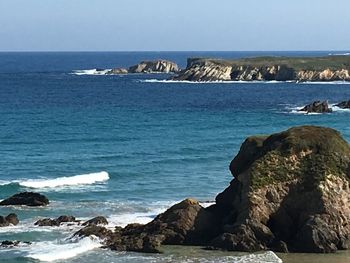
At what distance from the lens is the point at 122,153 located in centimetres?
5894

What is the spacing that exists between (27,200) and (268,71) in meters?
135

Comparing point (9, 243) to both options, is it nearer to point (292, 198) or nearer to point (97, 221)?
point (97, 221)

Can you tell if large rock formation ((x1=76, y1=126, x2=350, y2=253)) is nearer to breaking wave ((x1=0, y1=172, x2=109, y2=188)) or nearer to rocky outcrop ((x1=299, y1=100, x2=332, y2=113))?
breaking wave ((x1=0, y1=172, x2=109, y2=188))

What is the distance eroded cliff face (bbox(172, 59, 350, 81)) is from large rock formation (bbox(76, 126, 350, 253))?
448ft

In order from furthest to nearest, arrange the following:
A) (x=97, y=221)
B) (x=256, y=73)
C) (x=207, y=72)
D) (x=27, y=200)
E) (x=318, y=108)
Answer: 1. (x=207, y=72)
2. (x=256, y=73)
3. (x=318, y=108)
4. (x=27, y=200)
5. (x=97, y=221)

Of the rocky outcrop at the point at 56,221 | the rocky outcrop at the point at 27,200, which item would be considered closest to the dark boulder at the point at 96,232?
the rocky outcrop at the point at 56,221

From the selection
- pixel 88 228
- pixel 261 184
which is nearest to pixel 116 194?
pixel 88 228

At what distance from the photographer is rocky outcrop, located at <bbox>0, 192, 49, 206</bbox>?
40.1 metres

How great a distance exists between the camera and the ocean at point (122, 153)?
106 feet

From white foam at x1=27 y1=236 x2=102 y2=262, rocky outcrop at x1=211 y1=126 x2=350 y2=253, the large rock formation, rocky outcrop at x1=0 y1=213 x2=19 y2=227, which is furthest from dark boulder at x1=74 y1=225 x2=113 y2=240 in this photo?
rocky outcrop at x1=211 y1=126 x2=350 y2=253

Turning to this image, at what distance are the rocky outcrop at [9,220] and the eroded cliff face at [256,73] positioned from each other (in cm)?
13630

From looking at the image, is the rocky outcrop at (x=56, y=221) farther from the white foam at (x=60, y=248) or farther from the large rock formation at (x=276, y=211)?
the white foam at (x=60, y=248)

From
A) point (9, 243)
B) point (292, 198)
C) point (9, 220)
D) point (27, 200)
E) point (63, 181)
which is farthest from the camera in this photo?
point (63, 181)

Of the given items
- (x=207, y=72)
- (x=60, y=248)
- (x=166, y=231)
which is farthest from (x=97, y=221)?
(x=207, y=72)
